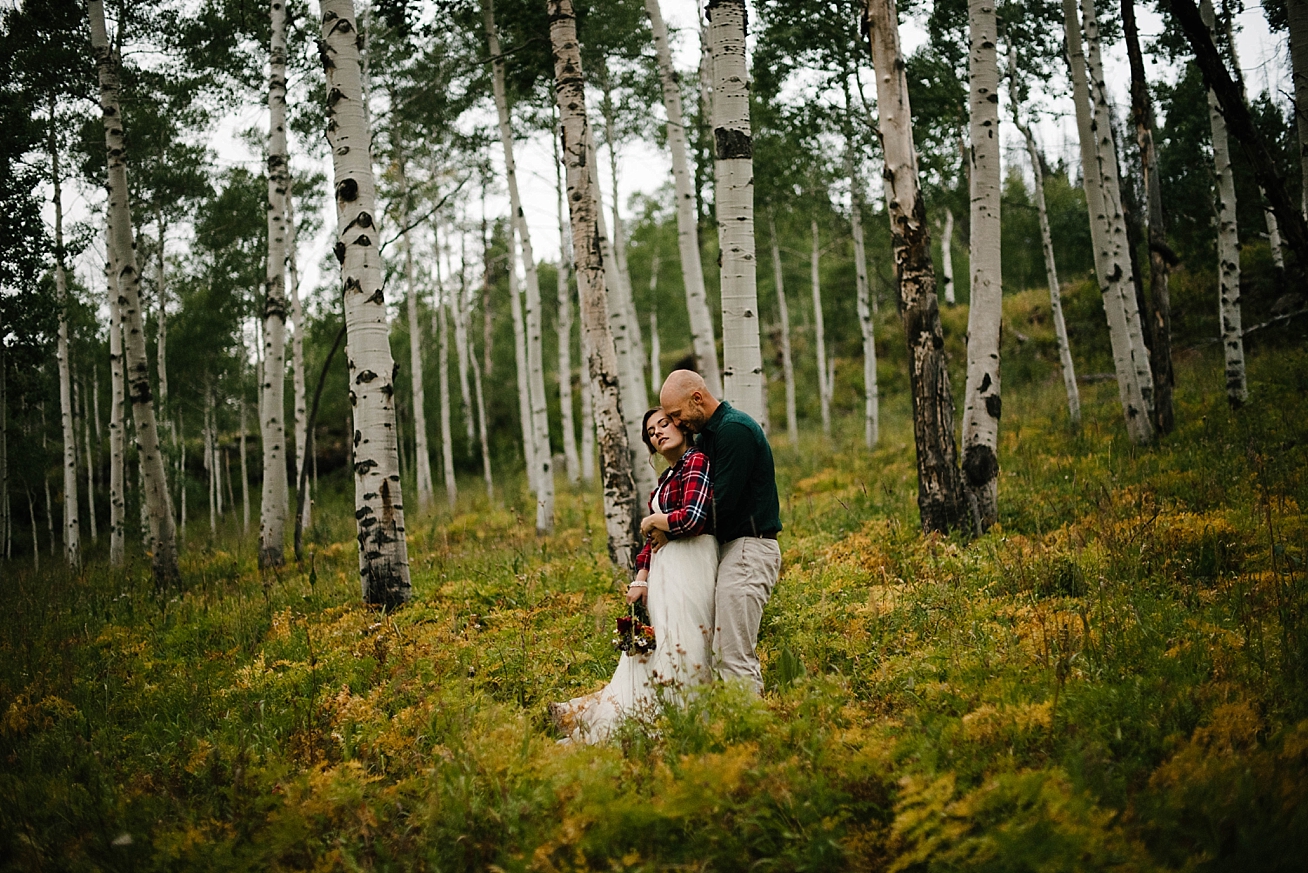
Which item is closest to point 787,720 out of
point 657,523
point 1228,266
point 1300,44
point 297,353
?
point 657,523

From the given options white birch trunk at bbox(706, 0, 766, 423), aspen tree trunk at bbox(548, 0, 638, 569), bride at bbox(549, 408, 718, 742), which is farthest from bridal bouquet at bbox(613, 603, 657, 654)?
aspen tree trunk at bbox(548, 0, 638, 569)

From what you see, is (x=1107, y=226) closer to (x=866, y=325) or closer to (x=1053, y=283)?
(x=1053, y=283)

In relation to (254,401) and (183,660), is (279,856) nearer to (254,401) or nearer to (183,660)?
(183,660)

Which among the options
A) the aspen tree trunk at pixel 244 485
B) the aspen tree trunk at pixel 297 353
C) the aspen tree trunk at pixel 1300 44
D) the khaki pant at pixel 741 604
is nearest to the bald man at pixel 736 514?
the khaki pant at pixel 741 604

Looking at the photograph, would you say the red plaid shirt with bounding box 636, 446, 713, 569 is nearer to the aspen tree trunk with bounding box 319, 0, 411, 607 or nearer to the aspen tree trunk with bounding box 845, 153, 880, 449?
the aspen tree trunk with bounding box 319, 0, 411, 607

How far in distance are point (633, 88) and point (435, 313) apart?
67.1ft

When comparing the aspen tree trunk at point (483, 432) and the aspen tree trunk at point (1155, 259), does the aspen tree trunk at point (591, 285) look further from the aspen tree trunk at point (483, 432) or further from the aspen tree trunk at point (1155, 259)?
the aspen tree trunk at point (483, 432)

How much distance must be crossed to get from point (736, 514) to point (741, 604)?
49 cm

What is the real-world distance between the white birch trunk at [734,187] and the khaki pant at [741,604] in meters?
2.61

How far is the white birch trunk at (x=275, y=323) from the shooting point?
446 inches

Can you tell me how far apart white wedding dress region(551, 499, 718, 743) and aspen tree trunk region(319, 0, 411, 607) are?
3385mm

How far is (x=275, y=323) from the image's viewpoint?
11.5 meters

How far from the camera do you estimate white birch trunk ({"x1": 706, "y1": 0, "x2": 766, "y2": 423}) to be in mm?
6500

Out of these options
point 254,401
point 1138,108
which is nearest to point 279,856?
point 1138,108
